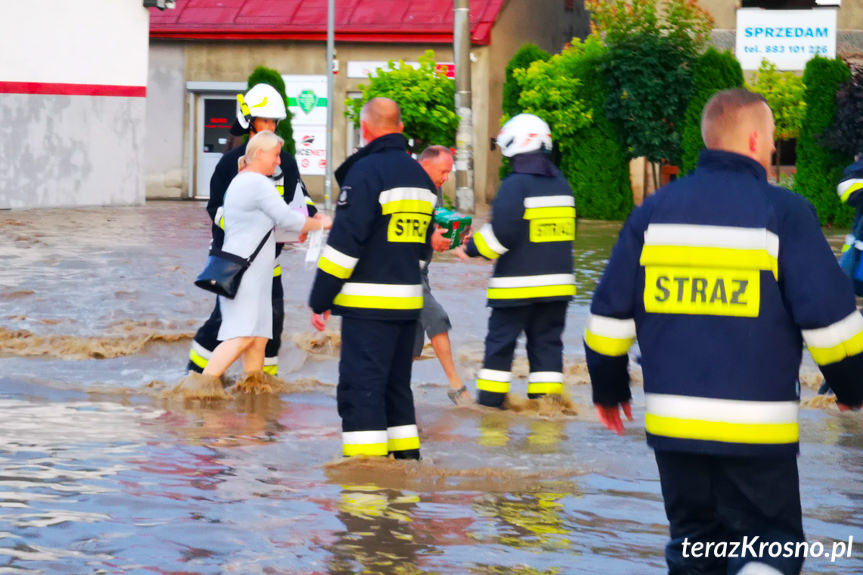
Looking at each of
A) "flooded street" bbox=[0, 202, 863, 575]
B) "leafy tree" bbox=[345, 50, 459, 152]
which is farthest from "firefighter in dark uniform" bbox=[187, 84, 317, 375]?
"leafy tree" bbox=[345, 50, 459, 152]

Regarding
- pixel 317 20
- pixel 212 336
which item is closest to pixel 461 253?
pixel 212 336

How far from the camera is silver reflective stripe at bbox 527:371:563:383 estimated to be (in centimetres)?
952

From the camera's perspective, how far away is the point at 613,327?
4707 millimetres

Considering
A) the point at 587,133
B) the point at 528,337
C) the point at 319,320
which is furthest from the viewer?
the point at 587,133

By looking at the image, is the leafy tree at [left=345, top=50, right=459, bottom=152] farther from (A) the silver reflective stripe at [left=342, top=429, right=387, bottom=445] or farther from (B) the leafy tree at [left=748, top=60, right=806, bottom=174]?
(A) the silver reflective stripe at [left=342, top=429, right=387, bottom=445]

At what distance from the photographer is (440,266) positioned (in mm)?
19109

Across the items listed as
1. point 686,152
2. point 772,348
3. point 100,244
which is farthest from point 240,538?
point 686,152

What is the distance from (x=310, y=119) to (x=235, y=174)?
27827mm

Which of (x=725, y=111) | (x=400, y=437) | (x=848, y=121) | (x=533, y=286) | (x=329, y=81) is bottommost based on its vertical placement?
(x=400, y=437)

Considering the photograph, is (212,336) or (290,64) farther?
(290,64)

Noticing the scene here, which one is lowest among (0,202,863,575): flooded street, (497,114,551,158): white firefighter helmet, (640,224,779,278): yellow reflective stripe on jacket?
(0,202,863,575): flooded street

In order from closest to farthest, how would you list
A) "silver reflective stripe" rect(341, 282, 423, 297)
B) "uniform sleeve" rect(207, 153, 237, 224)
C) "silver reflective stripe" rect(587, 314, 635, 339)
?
"silver reflective stripe" rect(587, 314, 635, 339), "silver reflective stripe" rect(341, 282, 423, 297), "uniform sleeve" rect(207, 153, 237, 224)

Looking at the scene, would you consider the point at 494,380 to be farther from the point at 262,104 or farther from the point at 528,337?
the point at 262,104

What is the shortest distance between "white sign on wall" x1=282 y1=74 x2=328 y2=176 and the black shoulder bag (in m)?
28.0
